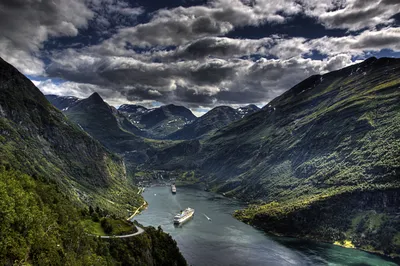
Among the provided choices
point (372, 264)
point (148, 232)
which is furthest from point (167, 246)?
point (372, 264)

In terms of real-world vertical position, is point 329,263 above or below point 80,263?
below

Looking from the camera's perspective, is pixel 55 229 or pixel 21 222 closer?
pixel 21 222

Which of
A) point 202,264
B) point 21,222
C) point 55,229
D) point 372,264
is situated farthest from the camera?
point 372,264

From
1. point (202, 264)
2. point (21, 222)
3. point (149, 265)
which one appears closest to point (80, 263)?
point (21, 222)

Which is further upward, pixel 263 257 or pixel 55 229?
pixel 55 229

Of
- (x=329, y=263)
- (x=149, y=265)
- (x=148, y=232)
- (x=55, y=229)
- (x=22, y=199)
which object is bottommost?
(x=329, y=263)

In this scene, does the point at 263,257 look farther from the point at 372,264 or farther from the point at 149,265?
the point at 149,265

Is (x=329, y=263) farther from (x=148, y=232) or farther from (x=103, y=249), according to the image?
(x=103, y=249)

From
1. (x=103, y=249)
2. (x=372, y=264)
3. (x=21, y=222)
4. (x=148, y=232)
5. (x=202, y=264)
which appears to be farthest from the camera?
(x=372, y=264)

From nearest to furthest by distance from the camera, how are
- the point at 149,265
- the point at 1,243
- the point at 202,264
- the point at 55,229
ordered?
1. the point at 1,243
2. the point at 55,229
3. the point at 149,265
4. the point at 202,264
